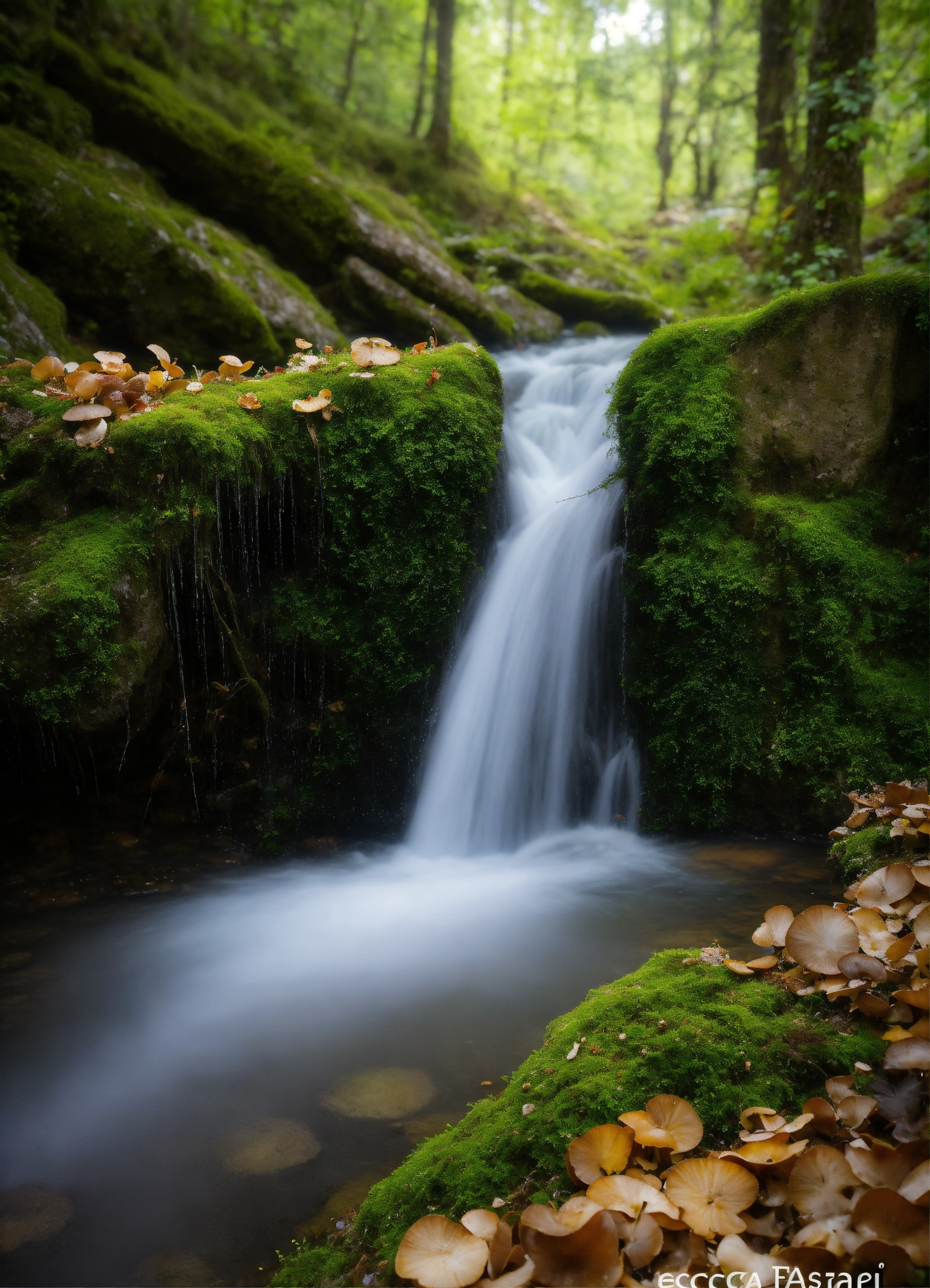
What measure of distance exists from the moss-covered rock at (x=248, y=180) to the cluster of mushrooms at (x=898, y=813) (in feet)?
29.2

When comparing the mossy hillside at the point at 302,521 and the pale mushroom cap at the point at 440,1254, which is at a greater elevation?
the mossy hillside at the point at 302,521

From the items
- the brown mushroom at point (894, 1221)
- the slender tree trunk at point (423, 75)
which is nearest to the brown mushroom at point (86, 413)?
the brown mushroom at point (894, 1221)

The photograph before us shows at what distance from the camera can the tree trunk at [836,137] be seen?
270 inches

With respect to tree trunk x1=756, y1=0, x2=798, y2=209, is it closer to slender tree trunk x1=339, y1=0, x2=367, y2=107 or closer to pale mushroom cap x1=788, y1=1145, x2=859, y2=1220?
slender tree trunk x1=339, y1=0, x2=367, y2=107

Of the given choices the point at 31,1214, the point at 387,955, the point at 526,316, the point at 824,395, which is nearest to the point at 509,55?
→ the point at 526,316

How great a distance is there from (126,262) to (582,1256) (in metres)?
8.11

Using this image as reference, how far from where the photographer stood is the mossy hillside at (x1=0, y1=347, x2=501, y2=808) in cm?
382

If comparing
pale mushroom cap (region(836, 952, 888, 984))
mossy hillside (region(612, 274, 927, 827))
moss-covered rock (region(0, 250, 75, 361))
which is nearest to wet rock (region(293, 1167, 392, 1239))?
pale mushroom cap (region(836, 952, 888, 984))

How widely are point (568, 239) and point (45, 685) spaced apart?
51.2 feet

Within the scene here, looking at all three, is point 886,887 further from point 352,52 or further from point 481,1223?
point 352,52

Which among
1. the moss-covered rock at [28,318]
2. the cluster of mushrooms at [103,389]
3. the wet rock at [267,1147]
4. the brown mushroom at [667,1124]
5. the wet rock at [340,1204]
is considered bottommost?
the wet rock at [267,1147]

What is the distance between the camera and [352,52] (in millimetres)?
15805

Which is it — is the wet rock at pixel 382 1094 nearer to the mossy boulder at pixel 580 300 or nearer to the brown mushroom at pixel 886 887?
the brown mushroom at pixel 886 887

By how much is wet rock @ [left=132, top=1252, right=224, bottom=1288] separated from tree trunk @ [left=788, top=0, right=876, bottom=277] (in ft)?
28.1
